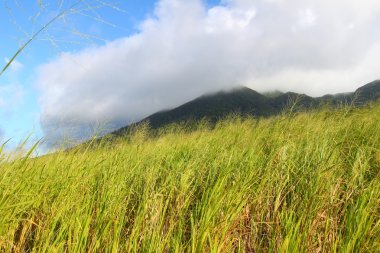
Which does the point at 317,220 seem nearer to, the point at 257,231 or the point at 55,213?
the point at 257,231

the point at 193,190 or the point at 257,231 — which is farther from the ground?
the point at 193,190

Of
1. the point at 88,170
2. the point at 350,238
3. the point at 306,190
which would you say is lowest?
the point at 350,238

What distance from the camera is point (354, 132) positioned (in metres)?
4.61

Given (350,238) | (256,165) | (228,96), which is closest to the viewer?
(350,238)

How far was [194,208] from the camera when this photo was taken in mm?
2686

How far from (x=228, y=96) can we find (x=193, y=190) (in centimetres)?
16317

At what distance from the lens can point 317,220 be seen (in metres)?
2.48

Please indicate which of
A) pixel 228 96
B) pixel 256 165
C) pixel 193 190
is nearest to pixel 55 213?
pixel 193 190

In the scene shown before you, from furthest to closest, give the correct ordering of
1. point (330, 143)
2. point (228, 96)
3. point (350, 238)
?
1. point (228, 96)
2. point (330, 143)
3. point (350, 238)

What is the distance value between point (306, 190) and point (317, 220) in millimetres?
348

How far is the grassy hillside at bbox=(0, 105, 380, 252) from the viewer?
2119 mm

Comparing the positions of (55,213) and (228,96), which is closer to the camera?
(55,213)

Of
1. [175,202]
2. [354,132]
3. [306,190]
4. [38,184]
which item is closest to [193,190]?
[175,202]

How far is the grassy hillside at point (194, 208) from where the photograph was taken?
212cm
